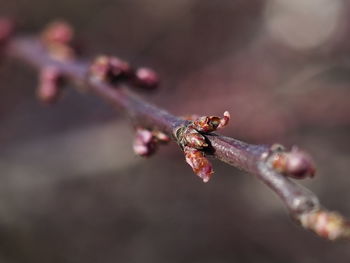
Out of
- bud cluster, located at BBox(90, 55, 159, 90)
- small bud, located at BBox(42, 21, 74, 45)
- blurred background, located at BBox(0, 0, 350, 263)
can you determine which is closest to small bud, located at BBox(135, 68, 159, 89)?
bud cluster, located at BBox(90, 55, 159, 90)

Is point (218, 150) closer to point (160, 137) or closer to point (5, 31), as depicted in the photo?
point (160, 137)

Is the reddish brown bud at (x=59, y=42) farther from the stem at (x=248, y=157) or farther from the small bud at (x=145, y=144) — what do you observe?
the small bud at (x=145, y=144)

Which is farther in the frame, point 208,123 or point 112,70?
point 112,70

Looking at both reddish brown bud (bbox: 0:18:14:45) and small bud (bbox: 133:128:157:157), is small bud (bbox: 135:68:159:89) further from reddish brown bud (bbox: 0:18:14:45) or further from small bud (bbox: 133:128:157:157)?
reddish brown bud (bbox: 0:18:14:45)

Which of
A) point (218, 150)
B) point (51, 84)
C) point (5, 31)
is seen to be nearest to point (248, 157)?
point (218, 150)

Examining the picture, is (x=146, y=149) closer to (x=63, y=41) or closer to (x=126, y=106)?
(x=126, y=106)

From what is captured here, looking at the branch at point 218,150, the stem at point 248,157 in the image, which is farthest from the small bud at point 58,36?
the stem at point 248,157
